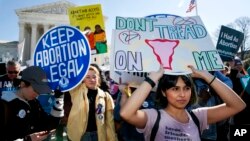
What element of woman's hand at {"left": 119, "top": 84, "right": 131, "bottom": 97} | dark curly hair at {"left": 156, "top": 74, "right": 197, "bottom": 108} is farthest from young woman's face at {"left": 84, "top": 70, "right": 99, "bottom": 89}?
dark curly hair at {"left": 156, "top": 74, "right": 197, "bottom": 108}

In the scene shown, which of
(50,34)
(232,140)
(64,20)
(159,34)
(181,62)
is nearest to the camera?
(181,62)

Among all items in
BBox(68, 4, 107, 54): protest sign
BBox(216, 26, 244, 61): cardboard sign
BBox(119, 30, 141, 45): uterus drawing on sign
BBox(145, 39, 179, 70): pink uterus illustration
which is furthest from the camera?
BBox(68, 4, 107, 54): protest sign

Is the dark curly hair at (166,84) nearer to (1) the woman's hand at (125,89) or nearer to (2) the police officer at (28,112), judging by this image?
(1) the woman's hand at (125,89)

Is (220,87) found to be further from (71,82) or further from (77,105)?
(77,105)

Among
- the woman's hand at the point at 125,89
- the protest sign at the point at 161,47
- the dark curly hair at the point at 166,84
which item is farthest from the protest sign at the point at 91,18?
the dark curly hair at the point at 166,84

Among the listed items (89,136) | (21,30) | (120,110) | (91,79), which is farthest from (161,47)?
(21,30)

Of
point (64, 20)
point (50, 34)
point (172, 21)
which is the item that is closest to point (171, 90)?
point (172, 21)

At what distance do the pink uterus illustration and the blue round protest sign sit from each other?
26.0 inches

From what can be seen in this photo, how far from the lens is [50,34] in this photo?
3090 millimetres

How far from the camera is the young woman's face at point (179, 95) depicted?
Result: 2301 millimetres

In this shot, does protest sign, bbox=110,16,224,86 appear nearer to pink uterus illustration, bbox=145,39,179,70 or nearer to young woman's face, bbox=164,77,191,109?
pink uterus illustration, bbox=145,39,179,70

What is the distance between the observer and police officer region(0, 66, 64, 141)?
99.3 inches

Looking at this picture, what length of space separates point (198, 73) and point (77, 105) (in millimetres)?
1534

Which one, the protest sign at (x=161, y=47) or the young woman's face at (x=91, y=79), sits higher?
the protest sign at (x=161, y=47)
